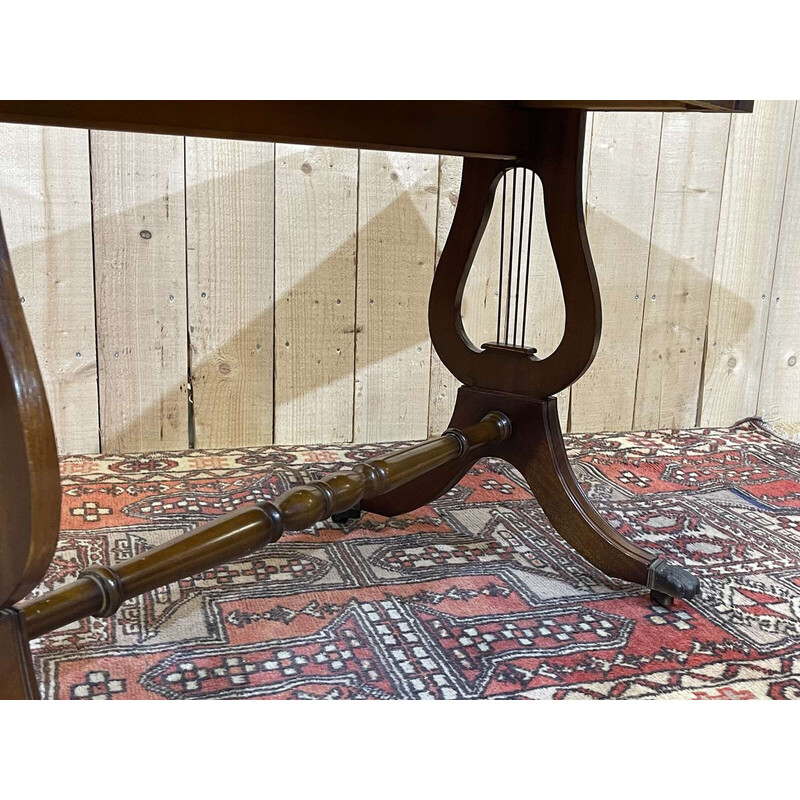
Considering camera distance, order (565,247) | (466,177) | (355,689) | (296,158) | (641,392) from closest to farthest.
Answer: (355,689) < (565,247) < (466,177) < (296,158) < (641,392)

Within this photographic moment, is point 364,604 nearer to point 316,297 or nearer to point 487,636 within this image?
point 487,636

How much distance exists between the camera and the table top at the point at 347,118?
0.79 metres

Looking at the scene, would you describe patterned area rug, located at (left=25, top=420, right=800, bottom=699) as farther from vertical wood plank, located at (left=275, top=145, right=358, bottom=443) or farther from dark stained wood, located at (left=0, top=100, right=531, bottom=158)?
dark stained wood, located at (left=0, top=100, right=531, bottom=158)

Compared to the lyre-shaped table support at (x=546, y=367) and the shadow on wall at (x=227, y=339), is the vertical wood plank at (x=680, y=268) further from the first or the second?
the lyre-shaped table support at (x=546, y=367)

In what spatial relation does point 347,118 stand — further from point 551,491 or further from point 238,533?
point 551,491

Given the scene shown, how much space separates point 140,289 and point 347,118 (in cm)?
97

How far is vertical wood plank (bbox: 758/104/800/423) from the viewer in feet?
7.34

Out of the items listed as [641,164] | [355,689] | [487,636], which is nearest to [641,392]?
[641,164]

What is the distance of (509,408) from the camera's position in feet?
4.80

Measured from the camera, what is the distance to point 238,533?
1038mm

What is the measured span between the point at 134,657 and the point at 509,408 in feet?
2.35

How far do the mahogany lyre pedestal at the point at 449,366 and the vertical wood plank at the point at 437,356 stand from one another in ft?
1.72

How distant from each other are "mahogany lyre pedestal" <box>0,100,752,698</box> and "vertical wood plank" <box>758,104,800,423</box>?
1159mm

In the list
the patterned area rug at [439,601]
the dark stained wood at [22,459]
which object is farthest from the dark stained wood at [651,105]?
the dark stained wood at [22,459]
